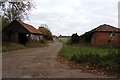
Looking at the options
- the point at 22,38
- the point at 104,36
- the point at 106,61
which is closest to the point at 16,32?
the point at 22,38

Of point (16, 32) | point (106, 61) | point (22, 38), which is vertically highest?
point (16, 32)

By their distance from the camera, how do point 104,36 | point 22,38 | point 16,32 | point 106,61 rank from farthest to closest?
point 22,38 < point 16,32 < point 104,36 < point 106,61

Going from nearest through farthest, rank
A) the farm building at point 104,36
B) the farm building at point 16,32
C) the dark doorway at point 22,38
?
the farm building at point 104,36, the farm building at point 16,32, the dark doorway at point 22,38

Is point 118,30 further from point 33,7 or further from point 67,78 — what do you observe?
point 67,78

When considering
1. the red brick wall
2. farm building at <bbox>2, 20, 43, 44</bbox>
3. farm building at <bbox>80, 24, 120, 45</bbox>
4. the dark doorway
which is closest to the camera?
farm building at <bbox>80, 24, 120, 45</bbox>

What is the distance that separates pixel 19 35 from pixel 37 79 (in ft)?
87.8

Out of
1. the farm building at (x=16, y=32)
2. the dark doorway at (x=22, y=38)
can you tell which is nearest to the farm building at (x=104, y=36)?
the farm building at (x=16, y=32)

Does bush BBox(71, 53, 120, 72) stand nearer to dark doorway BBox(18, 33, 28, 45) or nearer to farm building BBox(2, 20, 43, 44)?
farm building BBox(2, 20, 43, 44)

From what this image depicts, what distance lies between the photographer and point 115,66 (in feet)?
24.5

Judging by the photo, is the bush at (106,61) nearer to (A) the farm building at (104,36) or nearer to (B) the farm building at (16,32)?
(A) the farm building at (104,36)

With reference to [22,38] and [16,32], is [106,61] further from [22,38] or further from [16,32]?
[22,38]

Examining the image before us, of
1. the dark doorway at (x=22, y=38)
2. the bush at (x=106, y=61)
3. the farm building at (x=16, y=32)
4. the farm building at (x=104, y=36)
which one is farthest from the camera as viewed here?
the dark doorway at (x=22, y=38)

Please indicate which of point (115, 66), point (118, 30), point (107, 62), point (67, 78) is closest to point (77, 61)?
point (107, 62)

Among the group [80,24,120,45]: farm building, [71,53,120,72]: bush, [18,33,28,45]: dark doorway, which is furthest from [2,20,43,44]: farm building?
[71,53,120,72]: bush
